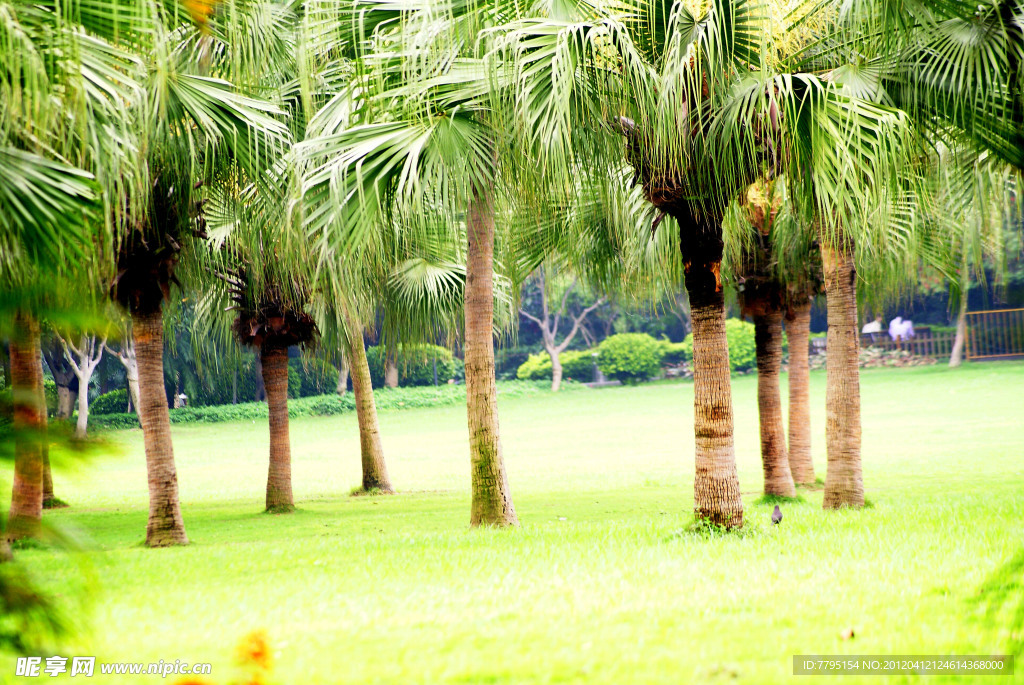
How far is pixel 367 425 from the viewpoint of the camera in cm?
1853

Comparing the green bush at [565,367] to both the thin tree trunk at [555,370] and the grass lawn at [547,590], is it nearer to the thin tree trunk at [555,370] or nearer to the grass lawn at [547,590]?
the thin tree trunk at [555,370]

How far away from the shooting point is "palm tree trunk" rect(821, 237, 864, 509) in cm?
1107

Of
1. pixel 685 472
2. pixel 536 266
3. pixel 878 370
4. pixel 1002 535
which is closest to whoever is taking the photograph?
pixel 1002 535

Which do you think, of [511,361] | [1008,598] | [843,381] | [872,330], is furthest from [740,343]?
[1008,598]

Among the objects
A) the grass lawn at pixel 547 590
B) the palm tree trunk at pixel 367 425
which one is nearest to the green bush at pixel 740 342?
the palm tree trunk at pixel 367 425

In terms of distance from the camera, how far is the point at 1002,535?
7.29m

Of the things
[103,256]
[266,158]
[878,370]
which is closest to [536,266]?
[266,158]

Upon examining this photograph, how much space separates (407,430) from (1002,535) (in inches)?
1309

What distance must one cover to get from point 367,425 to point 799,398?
8.60m

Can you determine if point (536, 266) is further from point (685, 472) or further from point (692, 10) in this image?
point (685, 472)

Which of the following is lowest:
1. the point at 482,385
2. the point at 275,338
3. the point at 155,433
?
the point at 155,433

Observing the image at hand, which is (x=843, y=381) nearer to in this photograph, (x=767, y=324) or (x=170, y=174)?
(x=767, y=324)

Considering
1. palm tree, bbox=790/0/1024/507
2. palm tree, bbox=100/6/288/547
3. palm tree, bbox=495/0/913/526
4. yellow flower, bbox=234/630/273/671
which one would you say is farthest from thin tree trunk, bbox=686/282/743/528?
yellow flower, bbox=234/630/273/671

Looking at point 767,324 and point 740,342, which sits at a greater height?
point 767,324
